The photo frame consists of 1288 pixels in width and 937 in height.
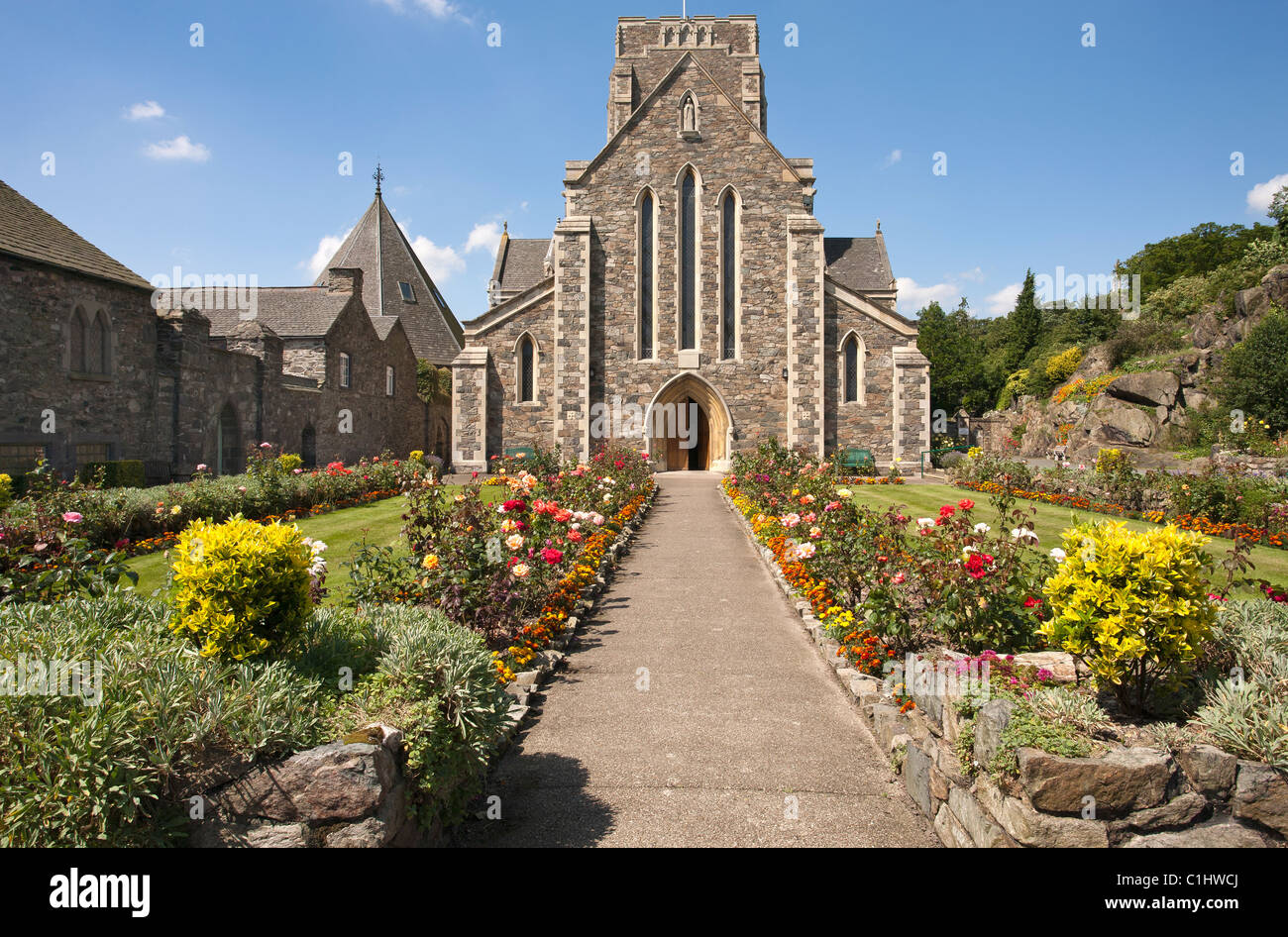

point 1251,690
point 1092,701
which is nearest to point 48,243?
point 1092,701

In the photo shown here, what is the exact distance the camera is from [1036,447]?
38719 millimetres

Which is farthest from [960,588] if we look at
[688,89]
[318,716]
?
[688,89]

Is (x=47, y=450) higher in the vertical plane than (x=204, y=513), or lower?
higher

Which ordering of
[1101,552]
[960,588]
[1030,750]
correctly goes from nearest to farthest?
[1030,750]
[1101,552]
[960,588]

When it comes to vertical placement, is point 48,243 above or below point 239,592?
above

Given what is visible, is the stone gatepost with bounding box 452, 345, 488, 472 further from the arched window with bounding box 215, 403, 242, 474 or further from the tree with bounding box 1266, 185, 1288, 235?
the tree with bounding box 1266, 185, 1288, 235

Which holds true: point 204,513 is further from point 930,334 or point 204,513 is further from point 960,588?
point 930,334

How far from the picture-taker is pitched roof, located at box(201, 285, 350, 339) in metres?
27.5

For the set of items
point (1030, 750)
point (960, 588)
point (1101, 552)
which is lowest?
point (1030, 750)

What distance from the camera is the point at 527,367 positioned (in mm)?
27531

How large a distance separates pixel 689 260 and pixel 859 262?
1217 centimetres

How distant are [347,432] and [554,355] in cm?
932

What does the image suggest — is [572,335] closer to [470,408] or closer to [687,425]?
[470,408]

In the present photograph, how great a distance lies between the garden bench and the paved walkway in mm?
17252
